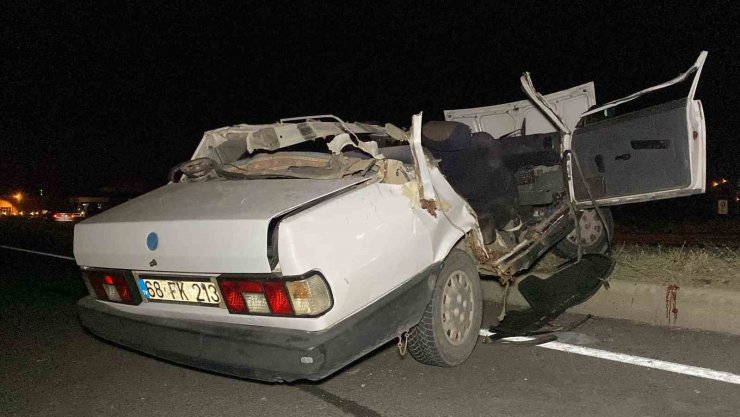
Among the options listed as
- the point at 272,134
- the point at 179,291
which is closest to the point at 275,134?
the point at 272,134

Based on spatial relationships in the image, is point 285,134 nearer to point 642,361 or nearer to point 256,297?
point 256,297

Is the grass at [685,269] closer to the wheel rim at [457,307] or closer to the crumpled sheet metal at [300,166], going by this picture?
the wheel rim at [457,307]

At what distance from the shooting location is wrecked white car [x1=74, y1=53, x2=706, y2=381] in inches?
110

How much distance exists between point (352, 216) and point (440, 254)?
767 millimetres

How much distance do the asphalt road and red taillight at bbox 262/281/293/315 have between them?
2.86 ft

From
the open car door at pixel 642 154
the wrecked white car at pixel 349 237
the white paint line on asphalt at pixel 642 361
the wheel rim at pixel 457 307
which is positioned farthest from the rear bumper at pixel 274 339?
the open car door at pixel 642 154

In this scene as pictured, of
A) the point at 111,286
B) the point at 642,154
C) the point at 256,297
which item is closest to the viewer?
the point at 256,297

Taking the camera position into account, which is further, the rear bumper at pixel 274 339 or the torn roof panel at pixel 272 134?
the torn roof panel at pixel 272 134

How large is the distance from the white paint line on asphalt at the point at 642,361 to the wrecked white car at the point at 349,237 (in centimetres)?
33

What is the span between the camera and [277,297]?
2756 mm

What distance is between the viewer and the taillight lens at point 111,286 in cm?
335

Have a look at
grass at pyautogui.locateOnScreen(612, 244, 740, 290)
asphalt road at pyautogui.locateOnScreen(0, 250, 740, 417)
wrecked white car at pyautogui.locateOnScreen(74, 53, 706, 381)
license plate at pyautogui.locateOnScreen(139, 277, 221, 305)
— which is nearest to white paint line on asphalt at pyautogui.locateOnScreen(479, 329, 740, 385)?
asphalt road at pyautogui.locateOnScreen(0, 250, 740, 417)

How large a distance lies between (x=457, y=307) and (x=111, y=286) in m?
2.14

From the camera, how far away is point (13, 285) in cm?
867
